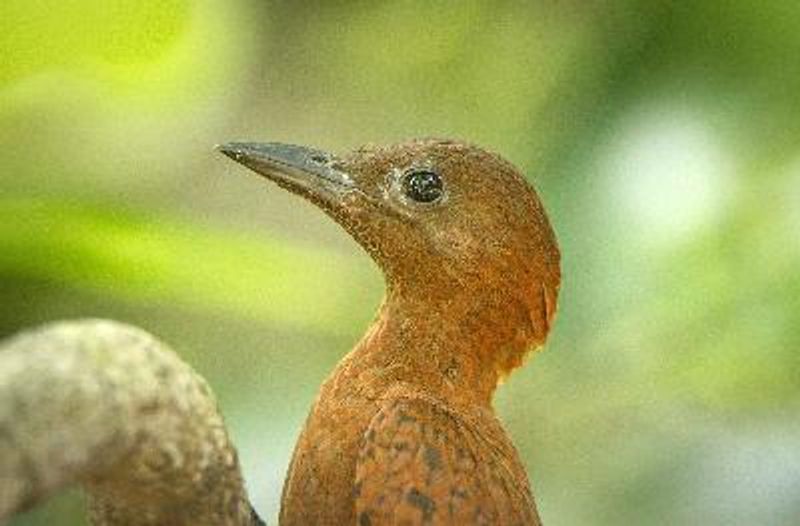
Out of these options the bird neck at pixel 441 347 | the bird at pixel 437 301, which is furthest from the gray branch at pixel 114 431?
the bird neck at pixel 441 347

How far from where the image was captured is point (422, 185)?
2750mm

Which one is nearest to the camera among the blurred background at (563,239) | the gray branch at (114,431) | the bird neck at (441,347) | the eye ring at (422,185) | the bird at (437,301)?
the gray branch at (114,431)

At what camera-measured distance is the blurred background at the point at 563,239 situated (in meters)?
3.50

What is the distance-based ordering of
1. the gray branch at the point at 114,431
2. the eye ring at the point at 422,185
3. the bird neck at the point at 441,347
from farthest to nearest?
the eye ring at the point at 422,185 → the bird neck at the point at 441,347 → the gray branch at the point at 114,431

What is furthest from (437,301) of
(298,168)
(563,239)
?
(563,239)

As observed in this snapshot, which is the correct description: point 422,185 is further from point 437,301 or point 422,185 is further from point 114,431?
point 114,431

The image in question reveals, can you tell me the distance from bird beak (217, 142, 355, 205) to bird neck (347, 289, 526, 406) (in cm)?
17

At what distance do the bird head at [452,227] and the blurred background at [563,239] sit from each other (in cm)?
70

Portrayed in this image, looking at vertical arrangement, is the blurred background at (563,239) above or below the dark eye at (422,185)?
above

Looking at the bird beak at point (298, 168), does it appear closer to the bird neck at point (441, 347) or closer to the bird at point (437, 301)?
the bird at point (437, 301)

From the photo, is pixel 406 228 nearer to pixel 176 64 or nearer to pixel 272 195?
pixel 176 64

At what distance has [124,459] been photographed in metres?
1.76

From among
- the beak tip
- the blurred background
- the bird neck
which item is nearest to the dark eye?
the bird neck

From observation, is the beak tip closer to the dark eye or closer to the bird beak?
the bird beak
